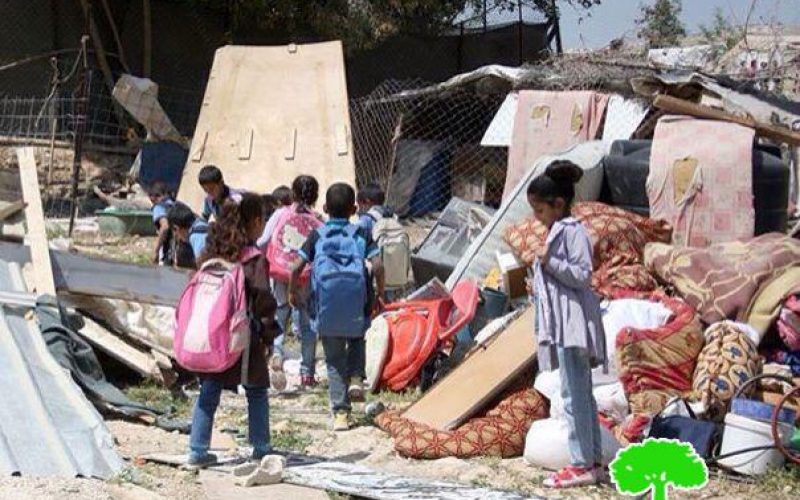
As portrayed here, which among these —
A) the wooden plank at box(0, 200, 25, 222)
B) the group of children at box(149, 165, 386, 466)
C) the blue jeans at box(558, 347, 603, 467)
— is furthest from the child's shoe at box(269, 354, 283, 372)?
the blue jeans at box(558, 347, 603, 467)

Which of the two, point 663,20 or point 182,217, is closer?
point 182,217

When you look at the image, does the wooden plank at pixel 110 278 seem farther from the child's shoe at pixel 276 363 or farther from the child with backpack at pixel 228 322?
the child with backpack at pixel 228 322

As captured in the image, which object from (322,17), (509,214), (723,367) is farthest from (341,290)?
(322,17)

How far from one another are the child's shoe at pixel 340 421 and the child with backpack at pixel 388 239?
230 centimetres

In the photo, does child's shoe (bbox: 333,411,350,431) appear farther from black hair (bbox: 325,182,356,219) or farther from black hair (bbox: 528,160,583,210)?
black hair (bbox: 528,160,583,210)

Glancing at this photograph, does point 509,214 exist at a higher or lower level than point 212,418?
higher

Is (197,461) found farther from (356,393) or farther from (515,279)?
(515,279)

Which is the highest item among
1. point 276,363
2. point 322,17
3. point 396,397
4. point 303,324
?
point 322,17

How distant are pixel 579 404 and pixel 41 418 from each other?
8.53ft

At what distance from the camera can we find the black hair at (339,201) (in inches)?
278

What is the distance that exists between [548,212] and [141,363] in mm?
3298

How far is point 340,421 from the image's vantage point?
6980mm

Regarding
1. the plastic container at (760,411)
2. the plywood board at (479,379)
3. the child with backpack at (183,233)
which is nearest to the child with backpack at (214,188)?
the child with backpack at (183,233)

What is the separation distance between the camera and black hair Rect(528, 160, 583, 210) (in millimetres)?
5594
